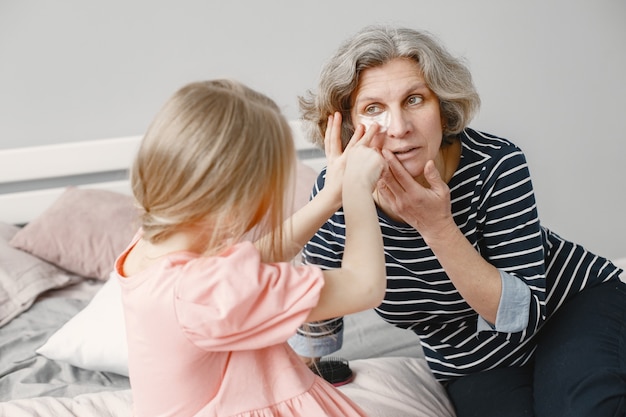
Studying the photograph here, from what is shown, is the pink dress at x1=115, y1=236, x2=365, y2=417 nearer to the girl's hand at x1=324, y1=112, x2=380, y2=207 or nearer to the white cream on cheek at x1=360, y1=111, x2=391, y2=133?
the girl's hand at x1=324, y1=112, x2=380, y2=207

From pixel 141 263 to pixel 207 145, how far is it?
23 cm

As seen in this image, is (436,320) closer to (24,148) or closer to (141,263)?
(141,263)

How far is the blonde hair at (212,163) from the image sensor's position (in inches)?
38.4

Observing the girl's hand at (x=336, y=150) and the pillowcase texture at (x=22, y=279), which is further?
the pillowcase texture at (x=22, y=279)

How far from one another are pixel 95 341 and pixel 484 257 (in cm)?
100

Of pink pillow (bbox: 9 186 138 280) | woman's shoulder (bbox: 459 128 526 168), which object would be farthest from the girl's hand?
pink pillow (bbox: 9 186 138 280)

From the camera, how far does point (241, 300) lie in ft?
3.14

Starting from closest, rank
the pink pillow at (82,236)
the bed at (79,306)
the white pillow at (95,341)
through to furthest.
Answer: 1. the bed at (79,306)
2. the white pillow at (95,341)
3. the pink pillow at (82,236)

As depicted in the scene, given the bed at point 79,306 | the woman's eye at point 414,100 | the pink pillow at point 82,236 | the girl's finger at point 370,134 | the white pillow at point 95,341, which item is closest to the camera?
the girl's finger at point 370,134

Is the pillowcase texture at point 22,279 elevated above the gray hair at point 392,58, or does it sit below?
below

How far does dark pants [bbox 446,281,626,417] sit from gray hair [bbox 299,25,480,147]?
18.3 inches

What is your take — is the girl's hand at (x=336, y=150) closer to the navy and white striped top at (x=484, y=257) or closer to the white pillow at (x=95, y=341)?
the navy and white striped top at (x=484, y=257)

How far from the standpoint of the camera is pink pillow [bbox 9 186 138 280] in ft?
7.77

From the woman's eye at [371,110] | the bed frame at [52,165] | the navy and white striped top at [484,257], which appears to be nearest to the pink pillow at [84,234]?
the bed frame at [52,165]
